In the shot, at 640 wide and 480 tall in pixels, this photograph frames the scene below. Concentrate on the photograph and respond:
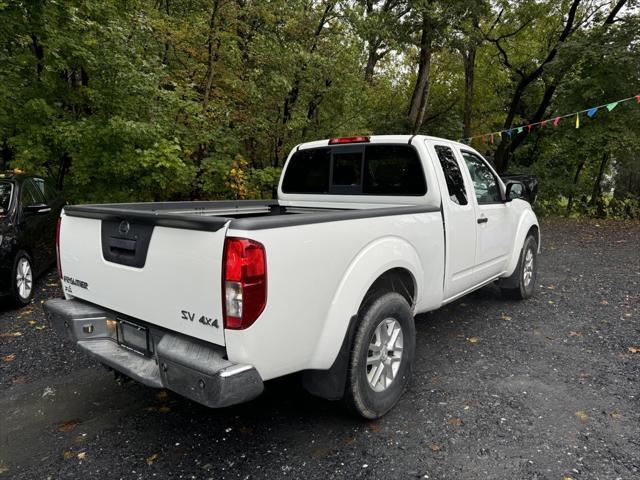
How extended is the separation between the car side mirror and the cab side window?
533 centimetres

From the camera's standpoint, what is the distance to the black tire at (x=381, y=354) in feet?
8.50

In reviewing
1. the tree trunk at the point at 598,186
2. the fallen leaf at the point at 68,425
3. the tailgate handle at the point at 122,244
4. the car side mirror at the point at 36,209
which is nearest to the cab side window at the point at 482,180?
the tailgate handle at the point at 122,244

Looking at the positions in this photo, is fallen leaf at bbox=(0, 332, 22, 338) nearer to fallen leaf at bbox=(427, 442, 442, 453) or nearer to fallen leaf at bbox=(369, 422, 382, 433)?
fallen leaf at bbox=(369, 422, 382, 433)

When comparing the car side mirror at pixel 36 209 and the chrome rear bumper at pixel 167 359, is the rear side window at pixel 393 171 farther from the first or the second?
the car side mirror at pixel 36 209

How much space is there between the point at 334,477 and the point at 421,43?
1454 cm

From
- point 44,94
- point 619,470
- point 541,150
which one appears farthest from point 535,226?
point 541,150

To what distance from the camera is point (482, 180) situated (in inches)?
178

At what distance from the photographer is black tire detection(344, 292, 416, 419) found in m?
2.59

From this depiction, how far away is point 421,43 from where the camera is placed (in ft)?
46.3

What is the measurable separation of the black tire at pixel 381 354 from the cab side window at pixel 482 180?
1891mm

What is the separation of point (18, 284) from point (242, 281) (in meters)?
4.53

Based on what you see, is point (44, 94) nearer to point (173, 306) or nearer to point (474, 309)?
point (173, 306)

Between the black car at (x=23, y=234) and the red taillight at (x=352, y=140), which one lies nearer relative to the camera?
the red taillight at (x=352, y=140)

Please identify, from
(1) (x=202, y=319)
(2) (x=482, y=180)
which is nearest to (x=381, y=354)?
(1) (x=202, y=319)
